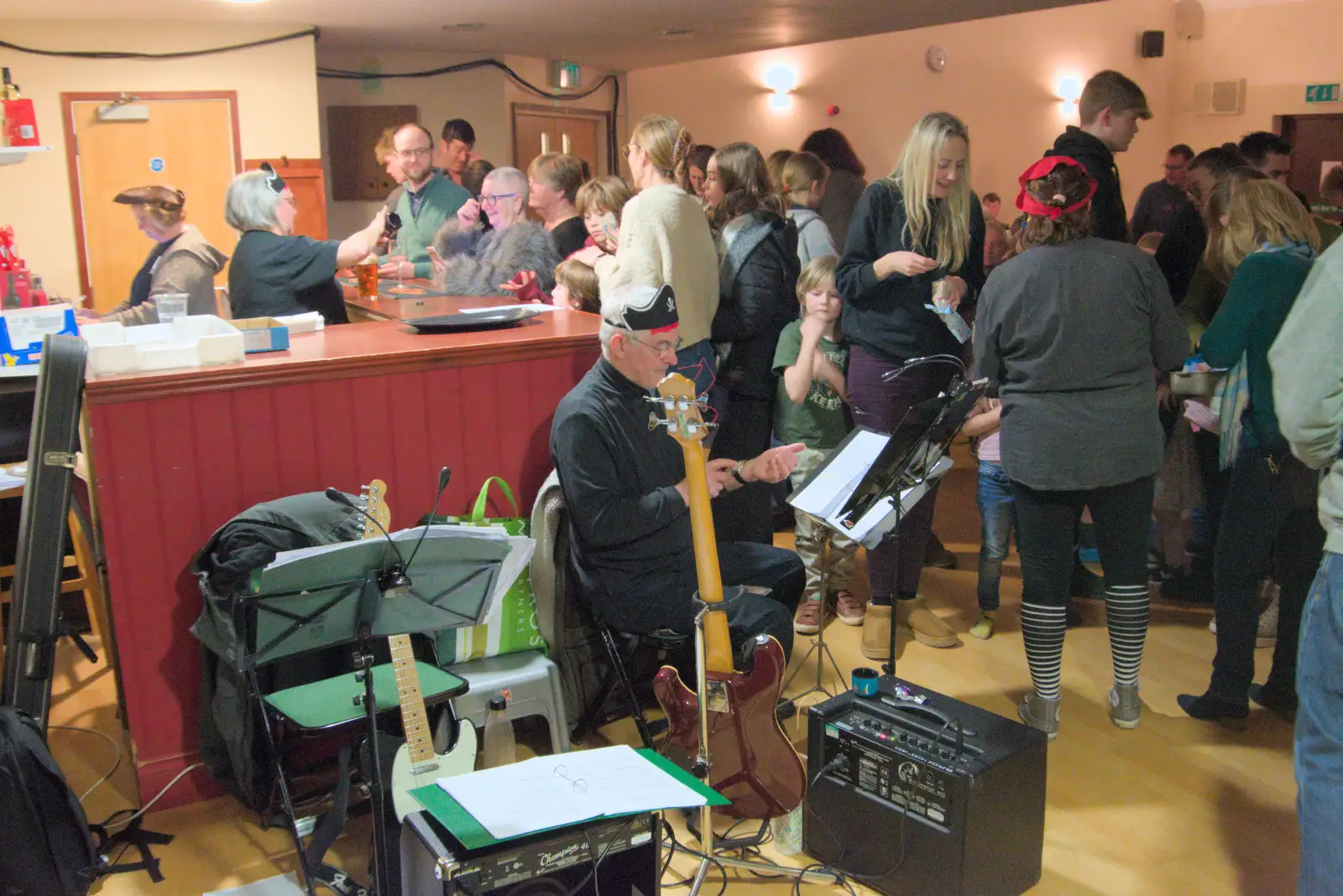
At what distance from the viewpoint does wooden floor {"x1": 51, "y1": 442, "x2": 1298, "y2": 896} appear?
8.28ft

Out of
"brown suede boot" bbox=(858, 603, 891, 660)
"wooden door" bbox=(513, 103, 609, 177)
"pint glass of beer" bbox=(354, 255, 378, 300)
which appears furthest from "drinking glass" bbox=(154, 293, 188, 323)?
"wooden door" bbox=(513, 103, 609, 177)

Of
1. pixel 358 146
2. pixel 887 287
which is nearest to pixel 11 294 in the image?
pixel 887 287

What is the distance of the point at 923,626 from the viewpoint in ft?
12.5

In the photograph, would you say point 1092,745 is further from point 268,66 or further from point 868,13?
point 268,66

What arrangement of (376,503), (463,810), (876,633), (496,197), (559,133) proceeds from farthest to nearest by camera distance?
(559,133) → (496,197) → (876,633) → (376,503) → (463,810)

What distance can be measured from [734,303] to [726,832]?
1845 millimetres

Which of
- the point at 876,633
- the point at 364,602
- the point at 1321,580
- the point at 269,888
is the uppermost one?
the point at 1321,580

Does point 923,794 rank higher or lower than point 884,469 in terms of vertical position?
lower

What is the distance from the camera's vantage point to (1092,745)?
308 centimetres

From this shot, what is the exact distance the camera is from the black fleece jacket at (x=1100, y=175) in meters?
3.77

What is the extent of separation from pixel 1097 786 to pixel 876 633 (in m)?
0.92

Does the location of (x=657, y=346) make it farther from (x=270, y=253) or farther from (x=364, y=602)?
(x=270, y=253)

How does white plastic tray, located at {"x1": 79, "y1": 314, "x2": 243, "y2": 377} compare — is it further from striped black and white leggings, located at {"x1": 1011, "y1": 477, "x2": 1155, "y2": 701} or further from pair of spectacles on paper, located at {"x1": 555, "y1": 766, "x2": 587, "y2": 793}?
striped black and white leggings, located at {"x1": 1011, "y1": 477, "x2": 1155, "y2": 701}

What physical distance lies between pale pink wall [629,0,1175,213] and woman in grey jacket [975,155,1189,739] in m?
6.99
